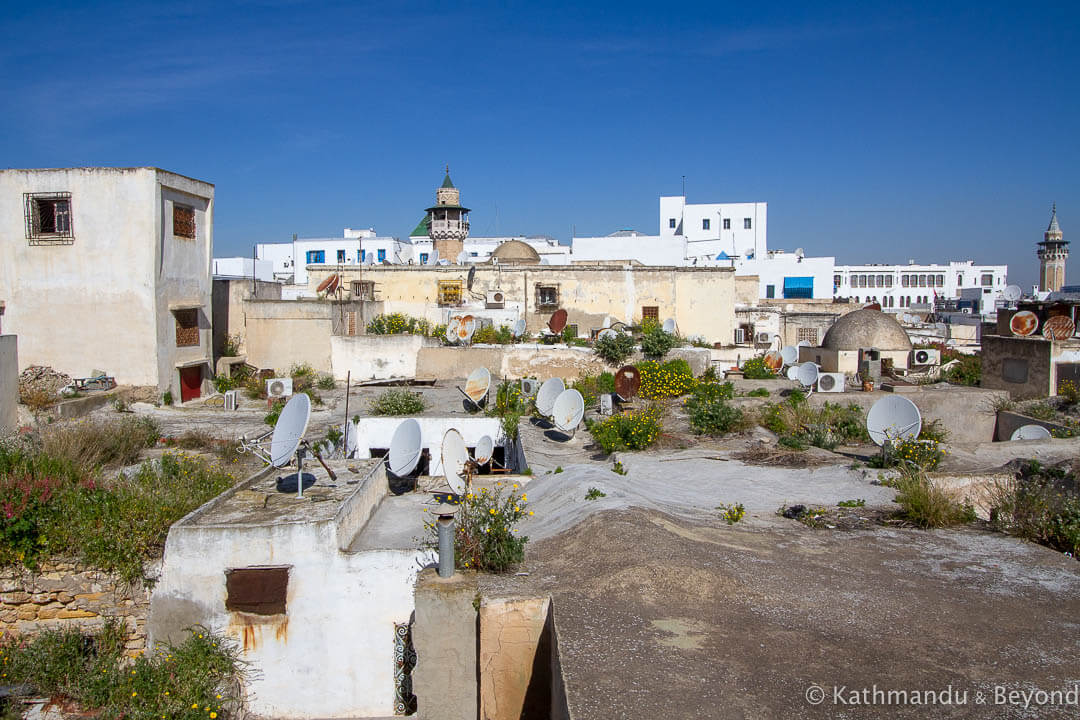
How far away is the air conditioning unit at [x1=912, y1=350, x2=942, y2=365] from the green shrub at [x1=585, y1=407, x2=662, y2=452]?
15962mm

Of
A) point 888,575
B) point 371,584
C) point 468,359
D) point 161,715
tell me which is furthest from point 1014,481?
point 468,359

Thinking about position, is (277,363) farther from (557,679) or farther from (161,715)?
(557,679)

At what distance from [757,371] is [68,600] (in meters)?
17.9

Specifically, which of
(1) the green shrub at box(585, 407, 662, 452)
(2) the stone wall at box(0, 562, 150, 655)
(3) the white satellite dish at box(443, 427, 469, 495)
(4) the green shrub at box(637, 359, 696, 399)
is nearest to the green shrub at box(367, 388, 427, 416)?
(1) the green shrub at box(585, 407, 662, 452)

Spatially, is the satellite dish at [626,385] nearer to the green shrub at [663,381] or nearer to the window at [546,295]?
the green shrub at [663,381]

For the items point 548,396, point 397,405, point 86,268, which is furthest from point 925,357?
point 86,268

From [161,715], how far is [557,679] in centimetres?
430

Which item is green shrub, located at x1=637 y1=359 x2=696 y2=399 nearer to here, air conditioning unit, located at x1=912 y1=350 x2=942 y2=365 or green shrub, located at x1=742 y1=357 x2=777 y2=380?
green shrub, located at x1=742 y1=357 x2=777 y2=380

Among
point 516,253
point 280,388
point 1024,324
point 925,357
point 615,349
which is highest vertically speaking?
point 516,253

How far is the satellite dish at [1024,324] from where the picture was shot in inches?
852

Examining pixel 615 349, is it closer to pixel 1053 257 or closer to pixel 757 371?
pixel 757 371

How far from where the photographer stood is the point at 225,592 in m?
7.97

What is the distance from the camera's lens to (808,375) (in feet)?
58.0

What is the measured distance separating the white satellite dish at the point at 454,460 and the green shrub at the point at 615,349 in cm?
1065
